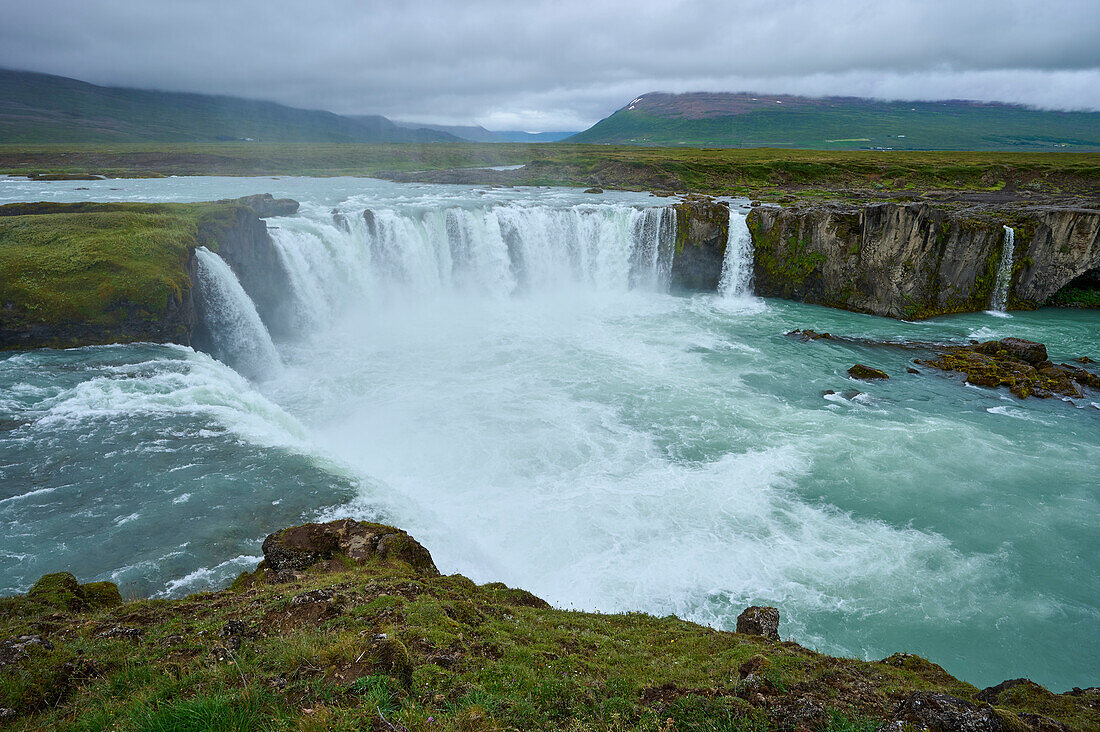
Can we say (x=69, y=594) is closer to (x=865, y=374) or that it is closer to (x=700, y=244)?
(x=865, y=374)

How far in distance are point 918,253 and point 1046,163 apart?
A: 2259 inches

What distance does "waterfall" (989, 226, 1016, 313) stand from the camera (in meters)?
37.1

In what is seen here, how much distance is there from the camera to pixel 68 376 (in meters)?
17.9

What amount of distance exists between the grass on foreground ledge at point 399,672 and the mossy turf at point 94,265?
16923mm

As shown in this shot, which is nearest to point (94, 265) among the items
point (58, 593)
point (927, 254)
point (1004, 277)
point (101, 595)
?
point (101, 595)

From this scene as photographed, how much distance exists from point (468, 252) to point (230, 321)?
1837 centimetres

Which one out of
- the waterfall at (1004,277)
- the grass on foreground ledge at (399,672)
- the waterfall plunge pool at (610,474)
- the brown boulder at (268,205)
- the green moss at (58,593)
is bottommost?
the waterfall plunge pool at (610,474)

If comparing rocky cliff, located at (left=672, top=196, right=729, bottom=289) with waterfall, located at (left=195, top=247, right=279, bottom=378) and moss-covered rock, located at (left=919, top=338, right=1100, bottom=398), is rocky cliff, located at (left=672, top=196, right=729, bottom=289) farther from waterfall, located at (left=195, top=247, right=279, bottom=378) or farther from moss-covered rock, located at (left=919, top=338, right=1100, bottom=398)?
waterfall, located at (left=195, top=247, right=279, bottom=378)

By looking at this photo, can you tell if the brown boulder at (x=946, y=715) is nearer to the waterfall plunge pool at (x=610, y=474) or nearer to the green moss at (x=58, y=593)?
the waterfall plunge pool at (x=610, y=474)

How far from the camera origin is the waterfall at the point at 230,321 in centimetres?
2494

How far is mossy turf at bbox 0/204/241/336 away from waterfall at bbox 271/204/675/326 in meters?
6.54

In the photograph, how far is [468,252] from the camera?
131ft

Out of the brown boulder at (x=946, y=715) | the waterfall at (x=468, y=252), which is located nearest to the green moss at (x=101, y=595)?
the brown boulder at (x=946, y=715)

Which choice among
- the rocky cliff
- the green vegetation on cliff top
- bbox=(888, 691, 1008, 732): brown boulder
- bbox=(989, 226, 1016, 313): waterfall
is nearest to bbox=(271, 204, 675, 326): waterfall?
the rocky cliff
